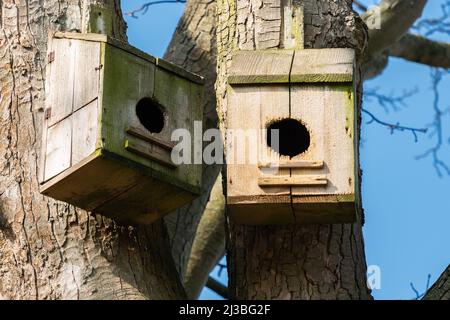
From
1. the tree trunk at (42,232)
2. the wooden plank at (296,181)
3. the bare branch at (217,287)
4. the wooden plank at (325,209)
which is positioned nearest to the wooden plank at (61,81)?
the tree trunk at (42,232)

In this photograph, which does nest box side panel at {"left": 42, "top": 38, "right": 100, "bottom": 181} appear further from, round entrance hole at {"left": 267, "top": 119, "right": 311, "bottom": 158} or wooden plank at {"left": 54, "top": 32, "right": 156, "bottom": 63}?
round entrance hole at {"left": 267, "top": 119, "right": 311, "bottom": 158}

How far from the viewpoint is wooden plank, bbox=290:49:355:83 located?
16.4 feet

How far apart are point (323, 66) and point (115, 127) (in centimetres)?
82

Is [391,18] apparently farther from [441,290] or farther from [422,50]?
[441,290]

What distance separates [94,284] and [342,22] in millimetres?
1463

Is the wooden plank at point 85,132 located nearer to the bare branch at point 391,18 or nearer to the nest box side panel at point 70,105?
the nest box side panel at point 70,105

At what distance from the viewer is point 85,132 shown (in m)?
4.82

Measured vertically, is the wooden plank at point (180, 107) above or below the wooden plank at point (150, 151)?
above

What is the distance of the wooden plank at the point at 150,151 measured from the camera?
4.81 m

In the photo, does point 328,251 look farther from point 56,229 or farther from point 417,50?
point 417,50

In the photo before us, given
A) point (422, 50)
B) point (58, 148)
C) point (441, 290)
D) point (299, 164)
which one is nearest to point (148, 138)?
point (58, 148)

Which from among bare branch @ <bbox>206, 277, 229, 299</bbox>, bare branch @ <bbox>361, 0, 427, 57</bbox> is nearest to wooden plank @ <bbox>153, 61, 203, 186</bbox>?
bare branch @ <bbox>361, 0, 427, 57</bbox>

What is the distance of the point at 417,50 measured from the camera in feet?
26.7
